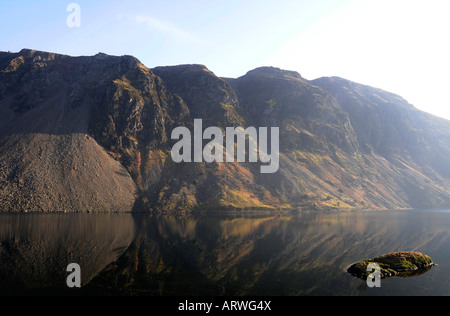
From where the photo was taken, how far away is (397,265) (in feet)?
155

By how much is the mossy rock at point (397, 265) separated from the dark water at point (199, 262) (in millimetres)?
1689

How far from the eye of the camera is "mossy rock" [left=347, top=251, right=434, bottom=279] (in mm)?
44381

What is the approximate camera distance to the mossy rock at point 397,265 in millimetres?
44381

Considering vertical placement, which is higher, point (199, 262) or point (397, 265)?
point (397, 265)

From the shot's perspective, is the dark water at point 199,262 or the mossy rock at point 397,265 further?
the mossy rock at point 397,265

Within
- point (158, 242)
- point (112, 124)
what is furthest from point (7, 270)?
point (112, 124)

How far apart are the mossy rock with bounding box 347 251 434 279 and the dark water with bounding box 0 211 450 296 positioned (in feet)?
5.54

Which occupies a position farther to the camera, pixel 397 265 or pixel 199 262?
pixel 199 262

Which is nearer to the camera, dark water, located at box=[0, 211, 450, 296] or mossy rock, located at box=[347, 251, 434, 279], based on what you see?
dark water, located at box=[0, 211, 450, 296]

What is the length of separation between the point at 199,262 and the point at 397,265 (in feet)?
98.9

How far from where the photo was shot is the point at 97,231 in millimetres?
77688
